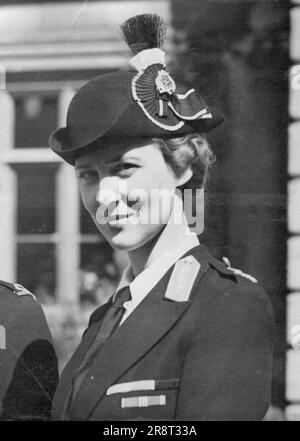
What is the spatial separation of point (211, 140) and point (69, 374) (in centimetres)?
72

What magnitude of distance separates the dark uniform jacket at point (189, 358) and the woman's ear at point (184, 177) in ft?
0.57

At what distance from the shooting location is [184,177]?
1.69 meters

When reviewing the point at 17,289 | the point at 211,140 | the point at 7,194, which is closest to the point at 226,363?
the point at 211,140

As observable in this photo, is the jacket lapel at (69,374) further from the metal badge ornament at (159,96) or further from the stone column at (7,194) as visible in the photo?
the metal badge ornament at (159,96)

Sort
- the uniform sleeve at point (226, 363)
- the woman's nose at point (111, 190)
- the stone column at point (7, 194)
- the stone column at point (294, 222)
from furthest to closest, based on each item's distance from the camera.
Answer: the stone column at point (7, 194) < the stone column at point (294, 222) < the woman's nose at point (111, 190) < the uniform sleeve at point (226, 363)

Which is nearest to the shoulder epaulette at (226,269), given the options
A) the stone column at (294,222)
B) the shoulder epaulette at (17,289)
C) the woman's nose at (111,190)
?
the stone column at (294,222)

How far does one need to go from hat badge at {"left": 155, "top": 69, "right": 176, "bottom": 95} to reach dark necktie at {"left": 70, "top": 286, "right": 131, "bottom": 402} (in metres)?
0.52

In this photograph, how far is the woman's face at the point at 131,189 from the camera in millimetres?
1698

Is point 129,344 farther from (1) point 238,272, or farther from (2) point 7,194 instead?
(2) point 7,194

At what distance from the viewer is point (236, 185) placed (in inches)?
74.7

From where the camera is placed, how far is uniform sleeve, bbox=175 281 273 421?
152cm

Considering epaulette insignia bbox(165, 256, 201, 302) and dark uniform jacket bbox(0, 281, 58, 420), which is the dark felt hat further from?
dark uniform jacket bbox(0, 281, 58, 420)

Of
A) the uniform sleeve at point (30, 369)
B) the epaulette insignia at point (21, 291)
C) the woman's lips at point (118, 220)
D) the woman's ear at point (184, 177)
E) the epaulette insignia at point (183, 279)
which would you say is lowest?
the uniform sleeve at point (30, 369)

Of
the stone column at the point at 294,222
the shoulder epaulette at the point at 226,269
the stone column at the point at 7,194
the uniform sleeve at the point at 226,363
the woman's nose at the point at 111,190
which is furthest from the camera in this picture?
the stone column at the point at 7,194
